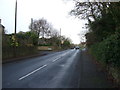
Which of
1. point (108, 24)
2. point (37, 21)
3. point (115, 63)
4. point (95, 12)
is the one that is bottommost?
point (115, 63)

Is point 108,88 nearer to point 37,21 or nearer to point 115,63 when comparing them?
point 115,63

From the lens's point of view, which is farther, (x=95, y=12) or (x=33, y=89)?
(x=95, y=12)

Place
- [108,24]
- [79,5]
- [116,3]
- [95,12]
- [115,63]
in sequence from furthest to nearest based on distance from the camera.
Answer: [79,5], [95,12], [108,24], [116,3], [115,63]

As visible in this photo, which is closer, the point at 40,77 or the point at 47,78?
the point at 47,78

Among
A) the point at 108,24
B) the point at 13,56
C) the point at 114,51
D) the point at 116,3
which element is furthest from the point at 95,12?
the point at 114,51

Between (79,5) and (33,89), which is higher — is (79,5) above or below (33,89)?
above

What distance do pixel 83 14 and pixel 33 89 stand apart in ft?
69.4

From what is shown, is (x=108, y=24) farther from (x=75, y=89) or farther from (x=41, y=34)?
(x=41, y=34)

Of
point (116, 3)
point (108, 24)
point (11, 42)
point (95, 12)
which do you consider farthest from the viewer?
point (11, 42)

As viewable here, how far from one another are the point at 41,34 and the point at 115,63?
71.2m

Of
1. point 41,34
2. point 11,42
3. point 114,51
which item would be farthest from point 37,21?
point 114,51

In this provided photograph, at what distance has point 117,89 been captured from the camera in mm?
7426

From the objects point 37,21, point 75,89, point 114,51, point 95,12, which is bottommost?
point 75,89

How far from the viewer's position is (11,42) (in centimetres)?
2855
